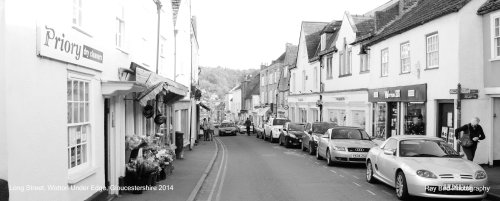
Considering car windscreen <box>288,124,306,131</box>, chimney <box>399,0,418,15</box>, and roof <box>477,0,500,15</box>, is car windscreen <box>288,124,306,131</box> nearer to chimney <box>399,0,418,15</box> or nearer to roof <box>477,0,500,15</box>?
chimney <box>399,0,418,15</box>

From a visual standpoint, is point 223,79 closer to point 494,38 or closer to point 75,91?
point 494,38

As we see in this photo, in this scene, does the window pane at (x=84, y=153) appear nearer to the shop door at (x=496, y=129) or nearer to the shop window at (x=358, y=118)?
the shop door at (x=496, y=129)

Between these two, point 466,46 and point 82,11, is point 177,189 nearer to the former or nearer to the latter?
point 82,11

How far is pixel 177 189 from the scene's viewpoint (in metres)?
11.3

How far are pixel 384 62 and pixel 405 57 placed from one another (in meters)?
2.38

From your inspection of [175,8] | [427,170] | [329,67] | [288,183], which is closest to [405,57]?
[288,183]

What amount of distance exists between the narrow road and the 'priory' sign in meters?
4.13

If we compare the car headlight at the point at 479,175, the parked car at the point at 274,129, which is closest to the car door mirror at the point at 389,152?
the car headlight at the point at 479,175

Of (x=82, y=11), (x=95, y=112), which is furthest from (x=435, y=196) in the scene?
(x=82, y=11)

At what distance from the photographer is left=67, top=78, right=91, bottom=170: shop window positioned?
7859 millimetres

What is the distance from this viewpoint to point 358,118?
25.8m

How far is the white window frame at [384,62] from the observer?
21.6 m

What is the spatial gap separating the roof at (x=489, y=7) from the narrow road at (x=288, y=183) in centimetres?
665

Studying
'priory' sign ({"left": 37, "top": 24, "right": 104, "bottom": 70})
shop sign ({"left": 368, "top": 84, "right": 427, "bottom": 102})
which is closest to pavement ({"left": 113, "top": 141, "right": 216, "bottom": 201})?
'priory' sign ({"left": 37, "top": 24, "right": 104, "bottom": 70})
